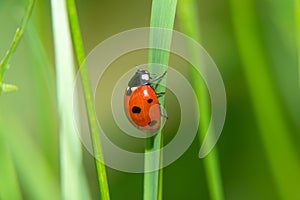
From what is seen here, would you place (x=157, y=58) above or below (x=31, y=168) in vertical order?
above

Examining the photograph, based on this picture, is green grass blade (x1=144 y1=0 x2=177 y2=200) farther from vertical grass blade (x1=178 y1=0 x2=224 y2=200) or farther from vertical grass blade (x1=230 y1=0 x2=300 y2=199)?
vertical grass blade (x1=230 y1=0 x2=300 y2=199)

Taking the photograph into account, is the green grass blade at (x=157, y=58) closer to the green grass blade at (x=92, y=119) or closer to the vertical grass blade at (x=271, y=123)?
the green grass blade at (x=92, y=119)

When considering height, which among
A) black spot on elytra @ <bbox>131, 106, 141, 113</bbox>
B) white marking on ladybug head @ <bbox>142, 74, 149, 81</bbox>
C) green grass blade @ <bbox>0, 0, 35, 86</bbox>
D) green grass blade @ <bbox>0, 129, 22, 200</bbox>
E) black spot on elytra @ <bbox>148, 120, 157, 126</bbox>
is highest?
green grass blade @ <bbox>0, 0, 35, 86</bbox>

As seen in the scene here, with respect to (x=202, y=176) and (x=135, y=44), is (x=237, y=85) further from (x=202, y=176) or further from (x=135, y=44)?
(x=135, y=44)

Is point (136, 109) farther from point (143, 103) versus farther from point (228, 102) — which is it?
point (228, 102)

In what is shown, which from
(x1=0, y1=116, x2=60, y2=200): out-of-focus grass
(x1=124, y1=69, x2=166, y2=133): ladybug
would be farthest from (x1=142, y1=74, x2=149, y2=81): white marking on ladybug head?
(x1=0, y1=116, x2=60, y2=200): out-of-focus grass

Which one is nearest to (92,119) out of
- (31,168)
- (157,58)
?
(157,58)

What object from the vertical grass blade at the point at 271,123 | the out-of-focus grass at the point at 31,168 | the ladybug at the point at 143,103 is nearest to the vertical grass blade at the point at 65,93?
the ladybug at the point at 143,103
